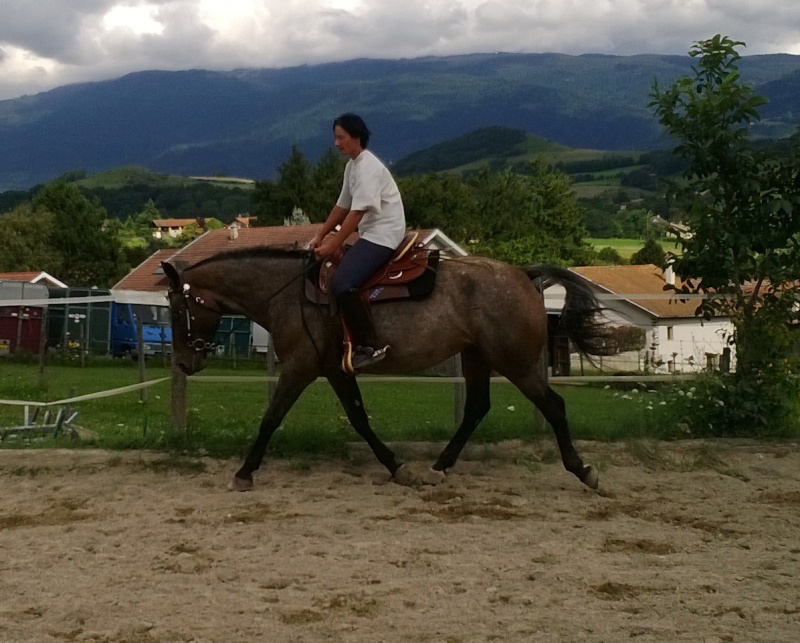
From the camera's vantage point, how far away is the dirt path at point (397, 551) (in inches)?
149

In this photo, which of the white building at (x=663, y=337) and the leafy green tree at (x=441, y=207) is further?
the leafy green tree at (x=441, y=207)

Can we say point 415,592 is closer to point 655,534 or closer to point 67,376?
point 655,534

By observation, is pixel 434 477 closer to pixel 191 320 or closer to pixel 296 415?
pixel 191 320

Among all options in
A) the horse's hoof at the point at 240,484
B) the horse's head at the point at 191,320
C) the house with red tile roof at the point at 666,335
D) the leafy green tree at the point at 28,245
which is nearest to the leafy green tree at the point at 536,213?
the leafy green tree at the point at 28,245

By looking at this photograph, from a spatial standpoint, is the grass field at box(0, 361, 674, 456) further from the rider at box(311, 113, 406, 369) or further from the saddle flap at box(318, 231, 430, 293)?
the saddle flap at box(318, 231, 430, 293)

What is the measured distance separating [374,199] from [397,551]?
8.03 ft

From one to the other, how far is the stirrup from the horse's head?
1.08 meters

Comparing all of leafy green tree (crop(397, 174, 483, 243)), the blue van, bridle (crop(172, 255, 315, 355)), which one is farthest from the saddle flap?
leafy green tree (crop(397, 174, 483, 243))

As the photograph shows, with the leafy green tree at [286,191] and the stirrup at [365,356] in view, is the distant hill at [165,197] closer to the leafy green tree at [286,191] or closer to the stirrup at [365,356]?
the leafy green tree at [286,191]

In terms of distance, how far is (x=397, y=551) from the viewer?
490 cm

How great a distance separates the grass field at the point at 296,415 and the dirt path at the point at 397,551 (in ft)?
1.44

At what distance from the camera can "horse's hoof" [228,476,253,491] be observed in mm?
6348

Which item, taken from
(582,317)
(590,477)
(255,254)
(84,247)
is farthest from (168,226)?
(590,477)

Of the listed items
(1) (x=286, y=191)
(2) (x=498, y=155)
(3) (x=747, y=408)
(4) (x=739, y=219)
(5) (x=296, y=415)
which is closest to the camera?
(3) (x=747, y=408)
